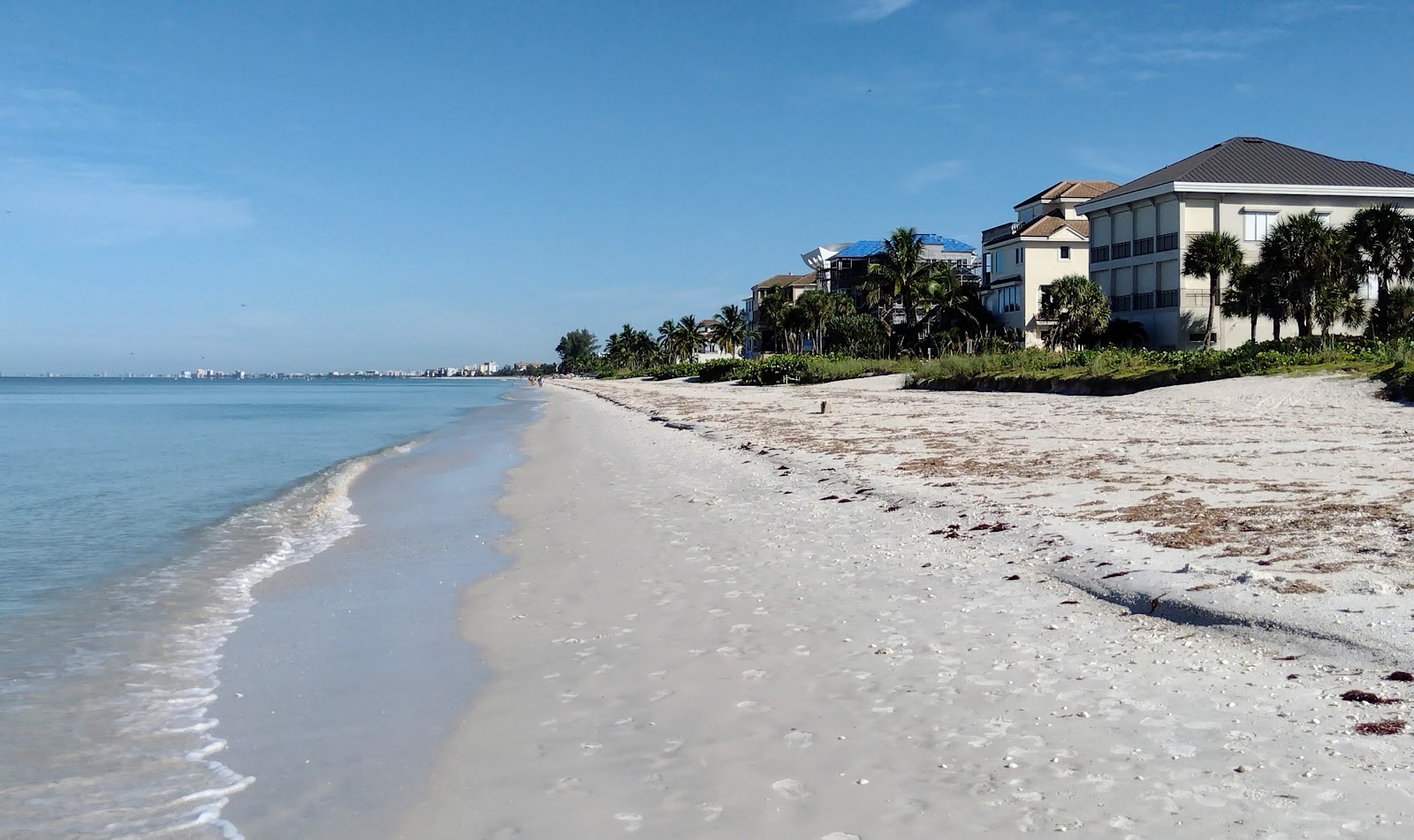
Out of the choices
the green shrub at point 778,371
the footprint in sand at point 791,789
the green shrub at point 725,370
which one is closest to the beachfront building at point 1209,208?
the green shrub at point 778,371

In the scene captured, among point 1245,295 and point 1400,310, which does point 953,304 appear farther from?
point 1400,310

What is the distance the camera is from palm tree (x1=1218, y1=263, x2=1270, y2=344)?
43.1 metres

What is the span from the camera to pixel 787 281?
122m

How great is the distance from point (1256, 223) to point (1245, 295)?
27.3 feet

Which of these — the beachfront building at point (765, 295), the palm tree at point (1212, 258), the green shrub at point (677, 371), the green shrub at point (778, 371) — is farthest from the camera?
the beachfront building at point (765, 295)

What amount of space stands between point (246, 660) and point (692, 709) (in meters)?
3.92

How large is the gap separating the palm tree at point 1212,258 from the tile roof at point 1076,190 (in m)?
23.3

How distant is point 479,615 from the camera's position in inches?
352

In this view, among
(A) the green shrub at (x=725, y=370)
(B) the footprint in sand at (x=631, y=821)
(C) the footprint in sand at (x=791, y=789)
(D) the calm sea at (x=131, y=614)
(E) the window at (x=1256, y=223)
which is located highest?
(E) the window at (x=1256, y=223)

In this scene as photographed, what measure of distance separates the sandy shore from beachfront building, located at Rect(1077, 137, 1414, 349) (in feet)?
127

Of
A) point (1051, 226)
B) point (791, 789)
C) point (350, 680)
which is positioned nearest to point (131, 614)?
point (350, 680)

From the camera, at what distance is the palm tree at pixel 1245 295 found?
4312 cm

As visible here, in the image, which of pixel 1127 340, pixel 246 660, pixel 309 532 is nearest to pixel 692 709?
pixel 246 660

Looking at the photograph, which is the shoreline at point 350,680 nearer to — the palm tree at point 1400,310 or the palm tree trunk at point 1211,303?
the palm tree trunk at point 1211,303
